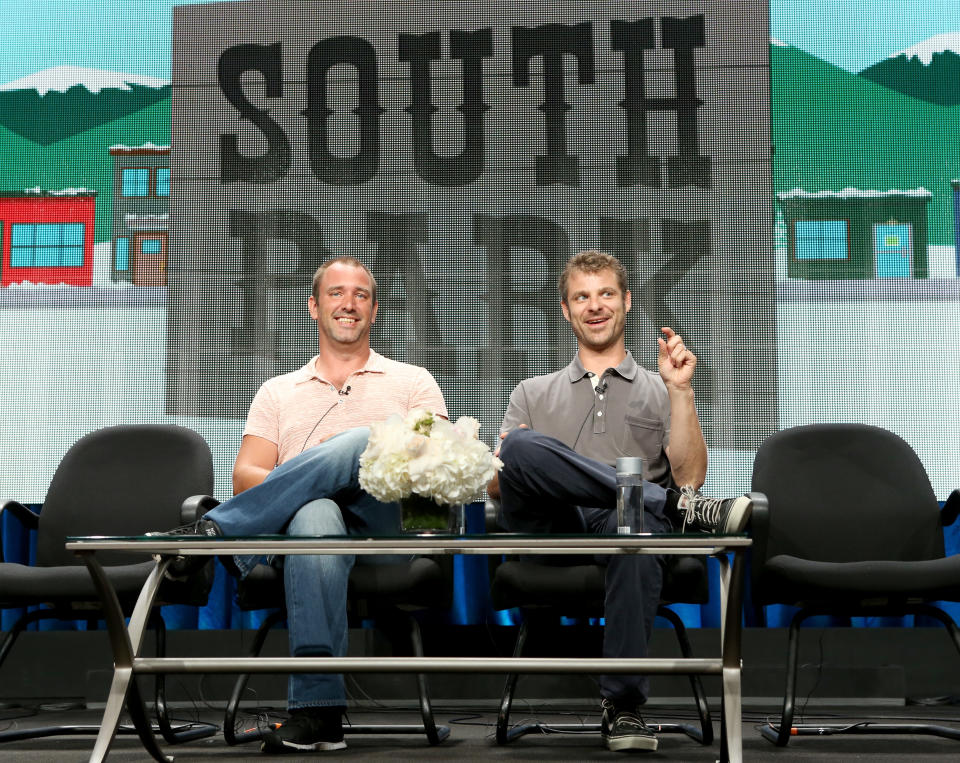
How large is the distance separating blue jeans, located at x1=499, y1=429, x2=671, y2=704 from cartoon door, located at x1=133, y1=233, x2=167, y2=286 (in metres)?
1.77

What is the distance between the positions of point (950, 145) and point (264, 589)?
9.07ft

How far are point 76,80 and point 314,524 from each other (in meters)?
2.37

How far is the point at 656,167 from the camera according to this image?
11.9 feet

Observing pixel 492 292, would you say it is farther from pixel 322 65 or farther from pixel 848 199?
pixel 848 199

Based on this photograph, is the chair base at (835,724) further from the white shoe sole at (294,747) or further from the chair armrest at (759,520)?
the white shoe sole at (294,747)

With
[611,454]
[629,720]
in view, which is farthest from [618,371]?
[629,720]

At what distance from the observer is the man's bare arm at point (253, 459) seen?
2.92 m

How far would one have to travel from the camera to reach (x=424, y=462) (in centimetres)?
204

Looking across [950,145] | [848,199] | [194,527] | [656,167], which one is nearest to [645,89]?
[656,167]

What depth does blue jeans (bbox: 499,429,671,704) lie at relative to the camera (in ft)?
7.42

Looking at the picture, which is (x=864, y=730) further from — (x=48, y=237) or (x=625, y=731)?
(x=48, y=237)

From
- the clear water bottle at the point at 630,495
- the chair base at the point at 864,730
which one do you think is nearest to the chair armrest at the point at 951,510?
the chair base at the point at 864,730

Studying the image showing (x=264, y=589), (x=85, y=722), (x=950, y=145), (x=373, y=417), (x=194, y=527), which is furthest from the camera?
(x=950, y=145)

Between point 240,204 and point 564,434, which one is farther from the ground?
point 240,204
